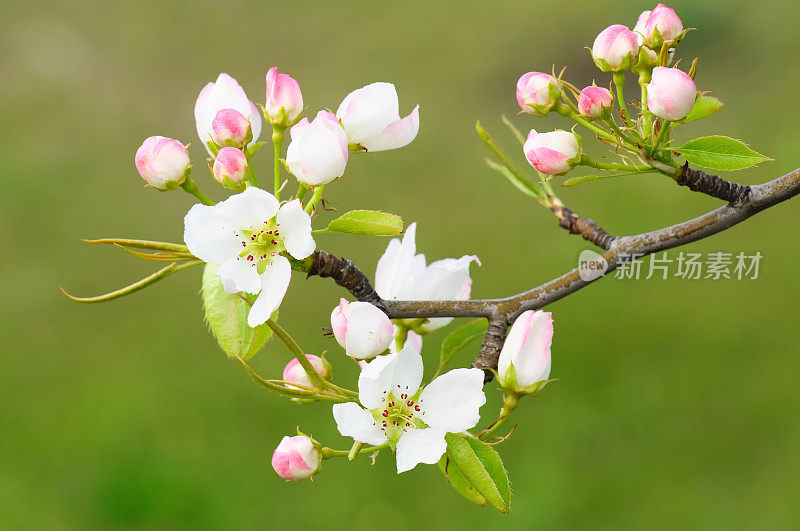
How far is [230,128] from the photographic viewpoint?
581 millimetres

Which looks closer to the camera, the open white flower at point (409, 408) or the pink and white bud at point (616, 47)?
the open white flower at point (409, 408)

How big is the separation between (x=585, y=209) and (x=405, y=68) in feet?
A: 4.15

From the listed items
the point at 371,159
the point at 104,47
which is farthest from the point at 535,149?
the point at 104,47

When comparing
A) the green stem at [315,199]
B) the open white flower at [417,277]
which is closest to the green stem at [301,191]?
the green stem at [315,199]

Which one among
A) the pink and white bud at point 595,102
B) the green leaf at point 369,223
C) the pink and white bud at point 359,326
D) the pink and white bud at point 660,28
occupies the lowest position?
the pink and white bud at point 359,326

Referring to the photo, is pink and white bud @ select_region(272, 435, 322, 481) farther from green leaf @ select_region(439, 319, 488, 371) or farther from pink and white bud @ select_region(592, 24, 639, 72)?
pink and white bud @ select_region(592, 24, 639, 72)

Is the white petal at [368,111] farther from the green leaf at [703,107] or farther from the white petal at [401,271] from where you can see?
the green leaf at [703,107]

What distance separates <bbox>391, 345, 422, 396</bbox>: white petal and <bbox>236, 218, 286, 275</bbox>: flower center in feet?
0.37

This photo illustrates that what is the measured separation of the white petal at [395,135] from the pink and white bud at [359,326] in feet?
0.43

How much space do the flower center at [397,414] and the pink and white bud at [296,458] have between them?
6 cm

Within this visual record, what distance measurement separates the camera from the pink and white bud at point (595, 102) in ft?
2.11

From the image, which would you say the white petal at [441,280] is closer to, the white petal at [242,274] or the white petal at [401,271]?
the white petal at [401,271]

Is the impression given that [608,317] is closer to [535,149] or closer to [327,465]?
[327,465]

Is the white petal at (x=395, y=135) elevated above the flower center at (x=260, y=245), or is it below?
above
